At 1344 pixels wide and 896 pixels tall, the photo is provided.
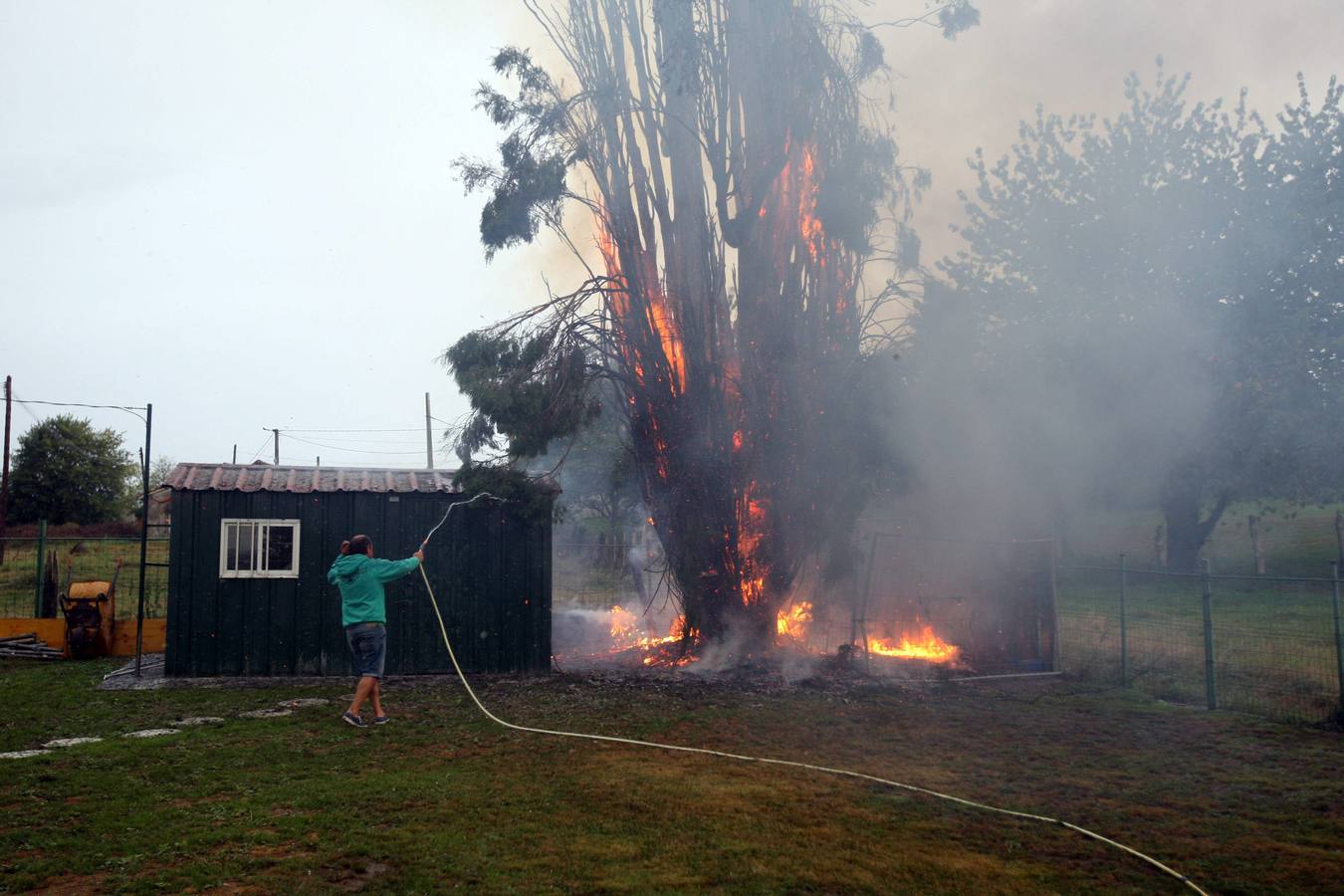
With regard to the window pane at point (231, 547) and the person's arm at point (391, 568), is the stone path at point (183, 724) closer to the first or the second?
the person's arm at point (391, 568)

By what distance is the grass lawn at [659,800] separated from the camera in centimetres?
524

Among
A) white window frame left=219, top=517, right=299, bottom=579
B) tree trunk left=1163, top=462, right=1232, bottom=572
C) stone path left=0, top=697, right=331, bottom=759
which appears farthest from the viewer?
tree trunk left=1163, top=462, right=1232, bottom=572

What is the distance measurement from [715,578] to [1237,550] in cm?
2700

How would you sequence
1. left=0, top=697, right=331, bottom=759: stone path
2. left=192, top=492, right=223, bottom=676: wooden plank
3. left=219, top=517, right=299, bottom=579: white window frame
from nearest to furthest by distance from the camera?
left=0, top=697, right=331, bottom=759: stone path → left=192, top=492, right=223, bottom=676: wooden plank → left=219, top=517, right=299, bottom=579: white window frame

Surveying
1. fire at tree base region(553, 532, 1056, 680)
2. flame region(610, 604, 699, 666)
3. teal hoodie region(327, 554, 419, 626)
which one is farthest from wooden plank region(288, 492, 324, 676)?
flame region(610, 604, 699, 666)

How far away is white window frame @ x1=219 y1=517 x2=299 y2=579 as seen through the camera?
42.1 ft

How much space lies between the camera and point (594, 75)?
49.5ft

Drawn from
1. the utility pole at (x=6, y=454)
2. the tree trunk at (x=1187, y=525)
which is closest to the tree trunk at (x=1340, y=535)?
the tree trunk at (x=1187, y=525)

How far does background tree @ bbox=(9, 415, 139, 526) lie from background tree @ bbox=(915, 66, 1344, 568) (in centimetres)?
3698

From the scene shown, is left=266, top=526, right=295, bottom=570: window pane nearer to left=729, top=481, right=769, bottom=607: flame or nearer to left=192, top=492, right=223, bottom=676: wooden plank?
left=192, top=492, right=223, bottom=676: wooden plank

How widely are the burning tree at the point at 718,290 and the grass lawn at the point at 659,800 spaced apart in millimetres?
3992

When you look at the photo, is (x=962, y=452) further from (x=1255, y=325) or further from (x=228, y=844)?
(x=228, y=844)

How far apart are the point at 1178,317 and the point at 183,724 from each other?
22.4 m

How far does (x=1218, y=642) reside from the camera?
16094 millimetres
